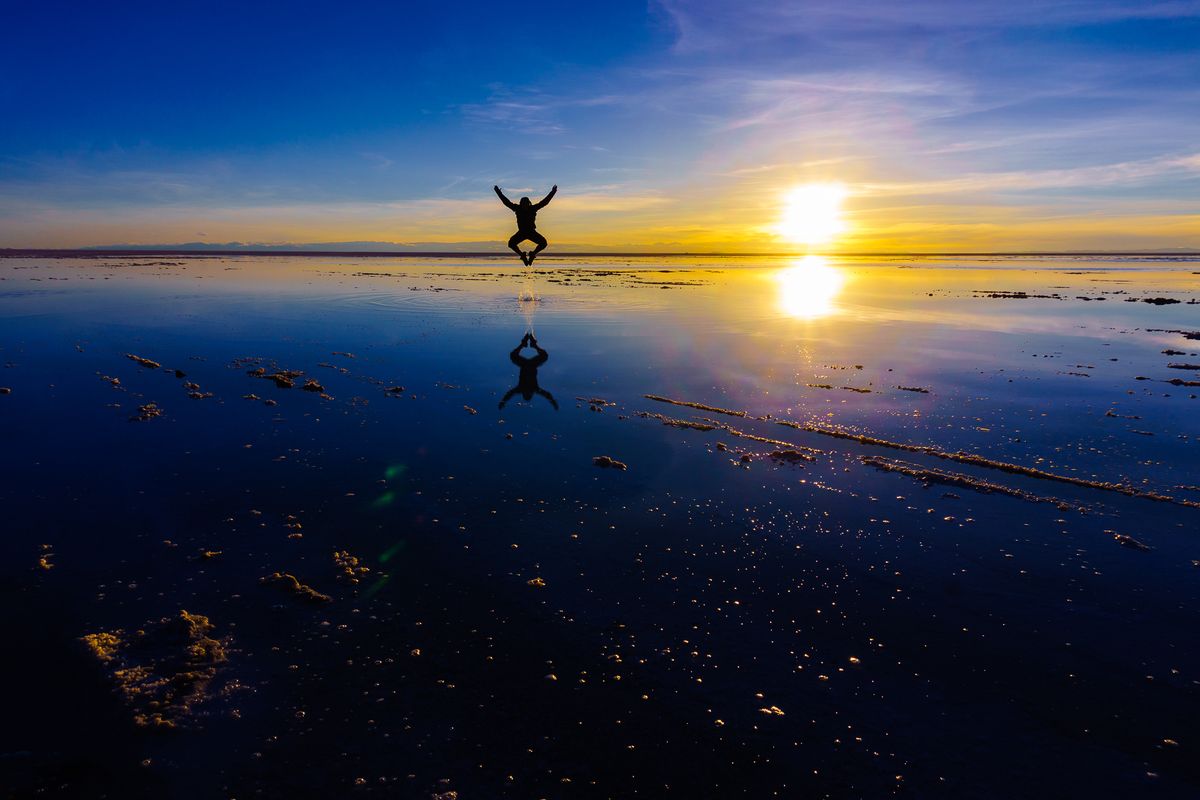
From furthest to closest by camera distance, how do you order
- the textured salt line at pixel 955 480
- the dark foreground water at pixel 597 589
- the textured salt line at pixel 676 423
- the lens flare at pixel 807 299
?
the lens flare at pixel 807 299
the textured salt line at pixel 676 423
the textured salt line at pixel 955 480
the dark foreground water at pixel 597 589

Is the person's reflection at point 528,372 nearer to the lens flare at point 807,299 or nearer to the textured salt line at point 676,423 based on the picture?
the textured salt line at point 676,423

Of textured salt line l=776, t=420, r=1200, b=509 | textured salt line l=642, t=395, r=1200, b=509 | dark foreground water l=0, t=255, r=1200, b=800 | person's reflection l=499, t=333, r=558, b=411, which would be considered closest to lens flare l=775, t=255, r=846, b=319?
person's reflection l=499, t=333, r=558, b=411

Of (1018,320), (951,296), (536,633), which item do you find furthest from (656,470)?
(951,296)

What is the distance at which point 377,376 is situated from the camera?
18.6 metres

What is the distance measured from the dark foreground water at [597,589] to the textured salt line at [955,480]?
3.3 inches

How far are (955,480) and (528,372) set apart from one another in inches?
479

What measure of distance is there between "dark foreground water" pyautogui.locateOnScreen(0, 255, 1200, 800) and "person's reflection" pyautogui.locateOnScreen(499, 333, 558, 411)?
0.26 metres

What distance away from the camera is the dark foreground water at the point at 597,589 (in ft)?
16.6

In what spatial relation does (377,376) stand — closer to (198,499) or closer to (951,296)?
(198,499)

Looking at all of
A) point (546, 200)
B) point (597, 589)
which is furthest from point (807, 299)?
point (597, 589)

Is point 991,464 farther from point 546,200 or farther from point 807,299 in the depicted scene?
point 807,299

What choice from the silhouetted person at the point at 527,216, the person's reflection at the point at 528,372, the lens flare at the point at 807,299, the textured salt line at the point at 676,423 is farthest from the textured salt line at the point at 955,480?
the lens flare at the point at 807,299

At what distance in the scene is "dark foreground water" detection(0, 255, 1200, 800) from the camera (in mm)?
5070

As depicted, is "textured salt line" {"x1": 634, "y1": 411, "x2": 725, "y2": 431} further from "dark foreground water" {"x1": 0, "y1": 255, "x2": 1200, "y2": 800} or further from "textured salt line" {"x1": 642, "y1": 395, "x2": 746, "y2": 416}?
"textured salt line" {"x1": 642, "y1": 395, "x2": 746, "y2": 416}
